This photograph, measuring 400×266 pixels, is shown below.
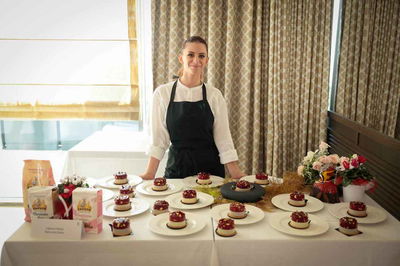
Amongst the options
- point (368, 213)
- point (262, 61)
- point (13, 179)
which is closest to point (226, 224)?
point (368, 213)

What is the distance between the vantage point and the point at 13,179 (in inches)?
175

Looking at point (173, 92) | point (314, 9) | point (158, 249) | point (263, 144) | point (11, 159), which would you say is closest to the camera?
point (158, 249)

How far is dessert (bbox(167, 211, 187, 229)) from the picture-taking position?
1.62m

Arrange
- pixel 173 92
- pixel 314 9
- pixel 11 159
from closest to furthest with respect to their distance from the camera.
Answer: pixel 173 92
pixel 314 9
pixel 11 159

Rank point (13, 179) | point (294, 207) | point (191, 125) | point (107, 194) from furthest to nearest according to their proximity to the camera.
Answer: point (13, 179) < point (191, 125) < point (107, 194) < point (294, 207)

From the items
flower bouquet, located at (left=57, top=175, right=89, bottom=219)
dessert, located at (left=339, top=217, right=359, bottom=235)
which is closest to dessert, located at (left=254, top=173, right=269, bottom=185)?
dessert, located at (left=339, top=217, right=359, bottom=235)

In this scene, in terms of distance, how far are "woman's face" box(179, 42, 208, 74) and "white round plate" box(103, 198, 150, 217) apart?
0.88m

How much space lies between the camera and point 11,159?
476cm

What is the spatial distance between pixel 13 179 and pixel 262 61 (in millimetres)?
2989

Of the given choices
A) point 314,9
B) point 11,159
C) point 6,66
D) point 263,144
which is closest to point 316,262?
point 263,144

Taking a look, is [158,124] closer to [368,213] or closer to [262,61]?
[368,213]

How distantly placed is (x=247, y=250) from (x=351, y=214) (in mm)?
532

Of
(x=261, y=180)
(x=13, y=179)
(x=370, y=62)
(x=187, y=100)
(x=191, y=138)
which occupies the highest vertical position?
(x=370, y=62)

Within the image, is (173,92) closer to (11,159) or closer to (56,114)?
(56,114)
